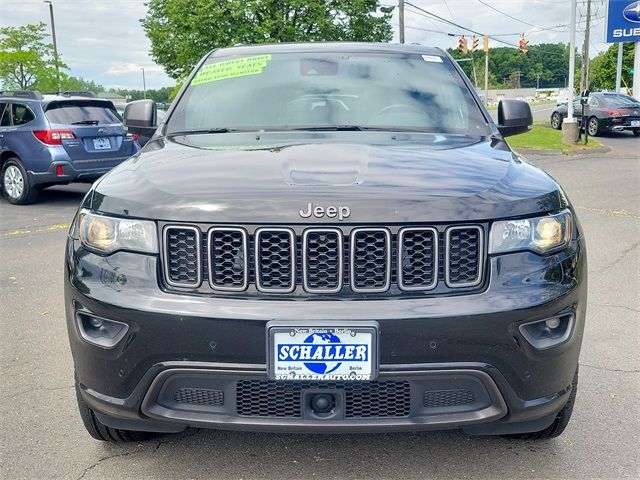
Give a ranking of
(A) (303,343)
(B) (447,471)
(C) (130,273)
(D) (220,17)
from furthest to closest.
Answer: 1. (D) (220,17)
2. (B) (447,471)
3. (C) (130,273)
4. (A) (303,343)

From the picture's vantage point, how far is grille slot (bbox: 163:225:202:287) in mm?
2326

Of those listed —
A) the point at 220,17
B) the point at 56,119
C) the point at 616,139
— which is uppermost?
the point at 220,17

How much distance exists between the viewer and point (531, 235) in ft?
7.88

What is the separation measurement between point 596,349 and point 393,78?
6.59 feet

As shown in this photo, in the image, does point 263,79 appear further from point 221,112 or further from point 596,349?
point 596,349

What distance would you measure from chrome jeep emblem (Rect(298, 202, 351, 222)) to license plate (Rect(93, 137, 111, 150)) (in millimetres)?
8749

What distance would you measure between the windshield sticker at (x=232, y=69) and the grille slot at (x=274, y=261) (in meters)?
1.77

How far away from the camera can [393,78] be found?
3783 mm

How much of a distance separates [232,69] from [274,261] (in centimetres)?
192

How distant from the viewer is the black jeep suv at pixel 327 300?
7.31ft

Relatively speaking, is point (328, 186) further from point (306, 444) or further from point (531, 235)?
point (306, 444)

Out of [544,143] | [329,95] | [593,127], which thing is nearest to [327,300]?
[329,95]

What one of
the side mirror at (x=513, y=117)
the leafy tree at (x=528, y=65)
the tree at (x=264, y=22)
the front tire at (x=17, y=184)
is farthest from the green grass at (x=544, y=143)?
the leafy tree at (x=528, y=65)

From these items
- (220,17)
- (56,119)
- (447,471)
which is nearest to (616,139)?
(220,17)
